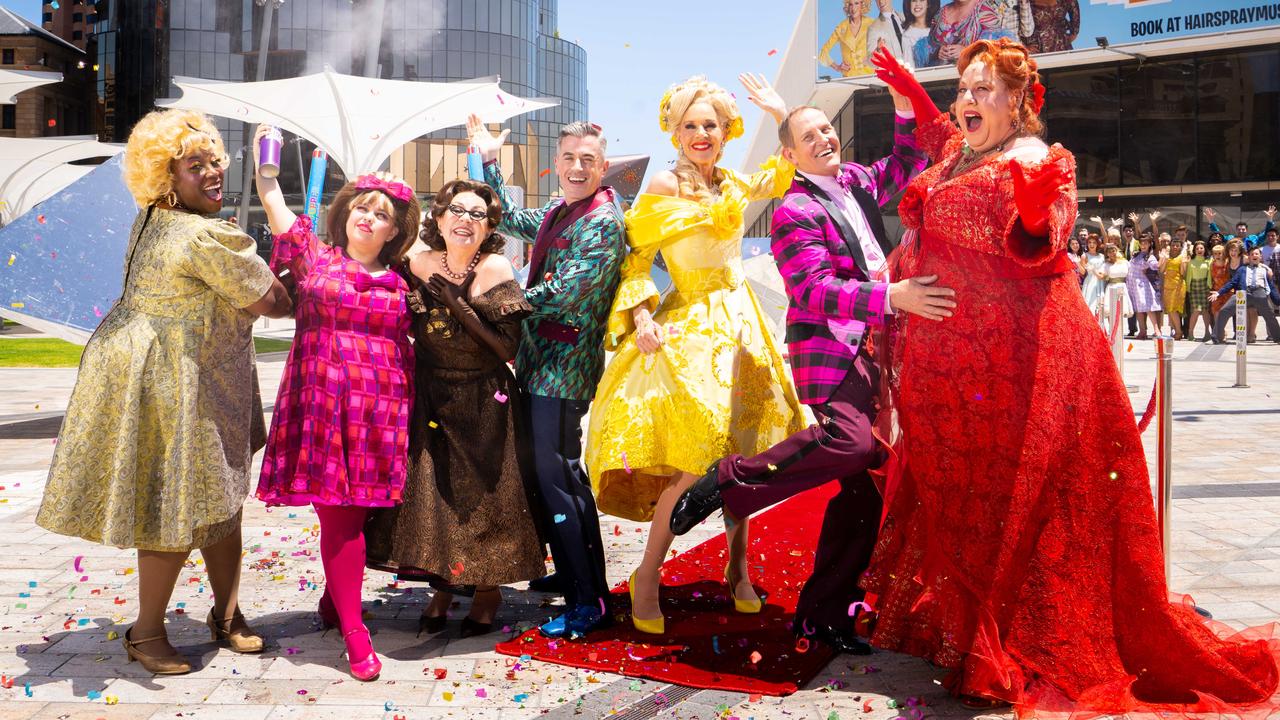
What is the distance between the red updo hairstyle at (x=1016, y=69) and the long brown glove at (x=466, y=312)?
174 centimetres

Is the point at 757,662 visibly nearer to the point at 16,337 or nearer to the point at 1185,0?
the point at 16,337

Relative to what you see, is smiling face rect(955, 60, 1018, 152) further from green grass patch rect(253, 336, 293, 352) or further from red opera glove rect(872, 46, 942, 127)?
green grass patch rect(253, 336, 293, 352)

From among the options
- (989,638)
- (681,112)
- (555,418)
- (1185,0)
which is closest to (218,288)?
(555,418)

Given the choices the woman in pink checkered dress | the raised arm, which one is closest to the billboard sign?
the raised arm

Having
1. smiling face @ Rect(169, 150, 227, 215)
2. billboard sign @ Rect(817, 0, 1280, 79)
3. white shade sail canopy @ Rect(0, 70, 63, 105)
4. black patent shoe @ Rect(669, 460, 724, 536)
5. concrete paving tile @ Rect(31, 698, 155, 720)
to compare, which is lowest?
concrete paving tile @ Rect(31, 698, 155, 720)

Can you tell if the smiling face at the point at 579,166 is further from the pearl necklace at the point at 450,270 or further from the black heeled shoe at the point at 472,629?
the black heeled shoe at the point at 472,629

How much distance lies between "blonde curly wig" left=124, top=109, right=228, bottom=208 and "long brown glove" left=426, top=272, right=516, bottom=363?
0.89m

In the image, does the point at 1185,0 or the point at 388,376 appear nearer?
the point at 388,376

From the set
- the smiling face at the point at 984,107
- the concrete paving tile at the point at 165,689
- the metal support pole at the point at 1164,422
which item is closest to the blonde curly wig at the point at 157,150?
the concrete paving tile at the point at 165,689

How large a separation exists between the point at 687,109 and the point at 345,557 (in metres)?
1.99

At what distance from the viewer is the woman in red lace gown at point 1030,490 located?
10.4 ft

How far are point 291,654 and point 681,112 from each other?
2.38m

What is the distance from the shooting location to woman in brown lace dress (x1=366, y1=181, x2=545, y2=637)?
13.0ft

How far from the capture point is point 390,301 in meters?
3.86
